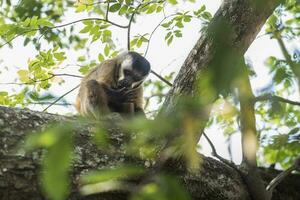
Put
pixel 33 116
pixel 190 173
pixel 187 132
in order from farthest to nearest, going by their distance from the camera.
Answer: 1. pixel 190 173
2. pixel 33 116
3. pixel 187 132

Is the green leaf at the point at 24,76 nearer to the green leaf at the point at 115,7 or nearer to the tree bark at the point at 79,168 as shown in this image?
the green leaf at the point at 115,7

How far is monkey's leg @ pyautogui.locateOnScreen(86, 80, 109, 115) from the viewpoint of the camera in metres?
5.74

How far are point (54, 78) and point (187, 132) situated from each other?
4.68 m

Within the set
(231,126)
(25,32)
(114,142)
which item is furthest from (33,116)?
(231,126)

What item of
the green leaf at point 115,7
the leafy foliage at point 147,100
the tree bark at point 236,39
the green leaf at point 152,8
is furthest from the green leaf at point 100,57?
the tree bark at point 236,39

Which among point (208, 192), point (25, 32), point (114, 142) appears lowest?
point (208, 192)

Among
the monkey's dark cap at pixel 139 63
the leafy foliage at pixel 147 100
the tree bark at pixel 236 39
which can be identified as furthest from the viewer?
the monkey's dark cap at pixel 139 63

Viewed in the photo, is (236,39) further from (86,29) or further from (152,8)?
(86,29)

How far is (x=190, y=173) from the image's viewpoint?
3.53m

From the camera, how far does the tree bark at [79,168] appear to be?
9.29 feet

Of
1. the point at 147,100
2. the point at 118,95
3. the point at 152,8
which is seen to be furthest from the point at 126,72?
the point at 147,100

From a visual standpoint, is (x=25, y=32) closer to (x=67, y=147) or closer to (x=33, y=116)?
(x=33, y=116)

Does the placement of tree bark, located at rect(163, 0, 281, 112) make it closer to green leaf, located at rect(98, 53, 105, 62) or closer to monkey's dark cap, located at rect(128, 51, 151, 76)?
green leaf, located at rect(98, 53, 105, 62)

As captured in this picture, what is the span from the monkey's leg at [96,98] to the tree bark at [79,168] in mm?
2156
